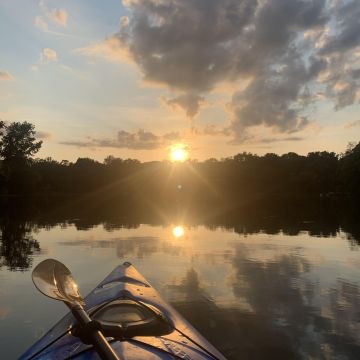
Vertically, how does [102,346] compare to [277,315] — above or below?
above

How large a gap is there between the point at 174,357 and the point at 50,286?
2.50 metres

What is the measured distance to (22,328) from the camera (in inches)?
336

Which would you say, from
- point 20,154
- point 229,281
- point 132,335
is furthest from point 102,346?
point 20,154

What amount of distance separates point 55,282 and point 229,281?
716 cm

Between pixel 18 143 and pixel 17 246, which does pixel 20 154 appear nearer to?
pixel 18 143

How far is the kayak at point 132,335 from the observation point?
193 inches

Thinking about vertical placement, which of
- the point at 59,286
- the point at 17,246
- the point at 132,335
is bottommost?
the point at 17,246

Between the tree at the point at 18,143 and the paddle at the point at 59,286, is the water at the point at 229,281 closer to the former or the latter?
the paddle at the point at 59,286

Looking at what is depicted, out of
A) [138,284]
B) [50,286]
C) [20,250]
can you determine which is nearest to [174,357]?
[50,286]

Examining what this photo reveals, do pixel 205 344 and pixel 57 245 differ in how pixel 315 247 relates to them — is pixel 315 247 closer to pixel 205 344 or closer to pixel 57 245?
pixel 57 245

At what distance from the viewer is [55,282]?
658 cm

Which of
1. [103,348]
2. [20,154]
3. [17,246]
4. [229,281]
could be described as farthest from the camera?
[20,154]

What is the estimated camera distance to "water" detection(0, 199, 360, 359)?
8094 millimetres

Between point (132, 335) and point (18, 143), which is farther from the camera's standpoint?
point (18, 143)
